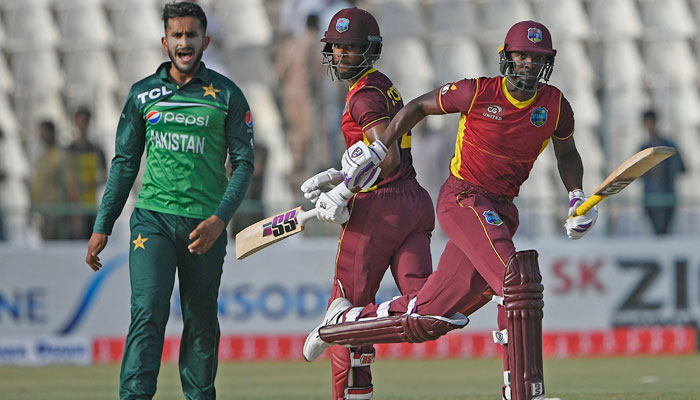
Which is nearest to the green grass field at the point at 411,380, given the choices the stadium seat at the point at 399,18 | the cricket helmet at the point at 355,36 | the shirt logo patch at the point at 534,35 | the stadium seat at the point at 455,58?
the cricket helmet at the point at 355,36

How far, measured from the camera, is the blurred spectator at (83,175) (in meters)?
13.5

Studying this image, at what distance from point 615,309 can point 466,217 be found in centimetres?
756

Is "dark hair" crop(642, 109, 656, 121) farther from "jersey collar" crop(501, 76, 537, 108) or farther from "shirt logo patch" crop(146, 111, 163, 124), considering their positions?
"shirt logo patch" crop(146, 111, 163, 124)

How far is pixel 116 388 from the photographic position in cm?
1035

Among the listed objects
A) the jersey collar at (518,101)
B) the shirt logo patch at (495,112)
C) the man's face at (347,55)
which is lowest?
the shirt logo patch at (495,112)

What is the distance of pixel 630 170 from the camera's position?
607 cm

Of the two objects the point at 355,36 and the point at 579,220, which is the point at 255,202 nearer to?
the point at 355,36

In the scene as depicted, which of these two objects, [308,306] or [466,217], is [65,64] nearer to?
[308,306]

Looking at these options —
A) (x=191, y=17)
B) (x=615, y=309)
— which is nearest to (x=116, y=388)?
(x=191, y=17)

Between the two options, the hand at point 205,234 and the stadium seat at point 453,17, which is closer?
Answer: the hand at point 205,234

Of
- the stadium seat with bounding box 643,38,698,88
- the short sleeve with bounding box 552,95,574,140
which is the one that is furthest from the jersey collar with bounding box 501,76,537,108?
the stadium seat with bounding box 643,38,698,88

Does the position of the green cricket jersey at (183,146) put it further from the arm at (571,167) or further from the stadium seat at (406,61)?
the stadium seat at (406,61)

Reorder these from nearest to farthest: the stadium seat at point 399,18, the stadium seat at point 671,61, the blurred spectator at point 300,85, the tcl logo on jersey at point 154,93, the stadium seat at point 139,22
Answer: the tcl logo on jersey at point 154,93 → the blurred spectator at point 300,85 → the stadium seat at point 671,61 → the stadium seat at point 399,18 → the stadium seat at point 139,22

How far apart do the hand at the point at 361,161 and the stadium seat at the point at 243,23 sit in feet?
33.1
